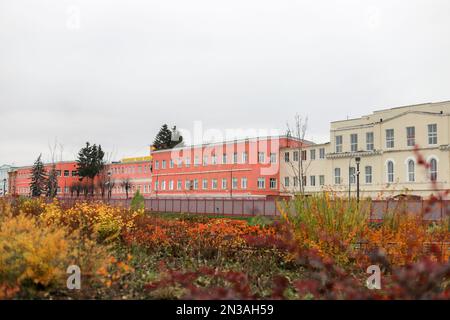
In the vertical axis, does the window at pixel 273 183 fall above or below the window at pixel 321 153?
below

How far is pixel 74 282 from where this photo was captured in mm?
5914

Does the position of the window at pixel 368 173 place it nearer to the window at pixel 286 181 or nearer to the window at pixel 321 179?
the window at pixel 321 179

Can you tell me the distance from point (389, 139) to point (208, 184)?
23622 mm

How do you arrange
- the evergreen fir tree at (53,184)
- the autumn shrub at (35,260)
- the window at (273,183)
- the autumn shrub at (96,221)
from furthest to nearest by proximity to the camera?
the window at (273,183), the evergreen fir tree at (53,184), the autumn shrub at (96,221), the autumn shrub at (35,260)

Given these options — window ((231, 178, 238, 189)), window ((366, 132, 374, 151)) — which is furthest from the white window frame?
window ((231, 178, 238, 189))

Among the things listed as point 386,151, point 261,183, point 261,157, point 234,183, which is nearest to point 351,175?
point 386,151

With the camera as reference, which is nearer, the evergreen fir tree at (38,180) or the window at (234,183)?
the window at (234,183)

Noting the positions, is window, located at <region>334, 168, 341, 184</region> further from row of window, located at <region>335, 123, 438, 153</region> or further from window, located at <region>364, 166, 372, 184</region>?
window, located at <region>364, 166, 372, 184</region>

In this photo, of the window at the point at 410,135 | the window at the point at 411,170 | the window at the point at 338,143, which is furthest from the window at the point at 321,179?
the window at the point at 410,135

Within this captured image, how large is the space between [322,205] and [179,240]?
3578 millimetres

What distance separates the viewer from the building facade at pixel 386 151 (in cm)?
3884
